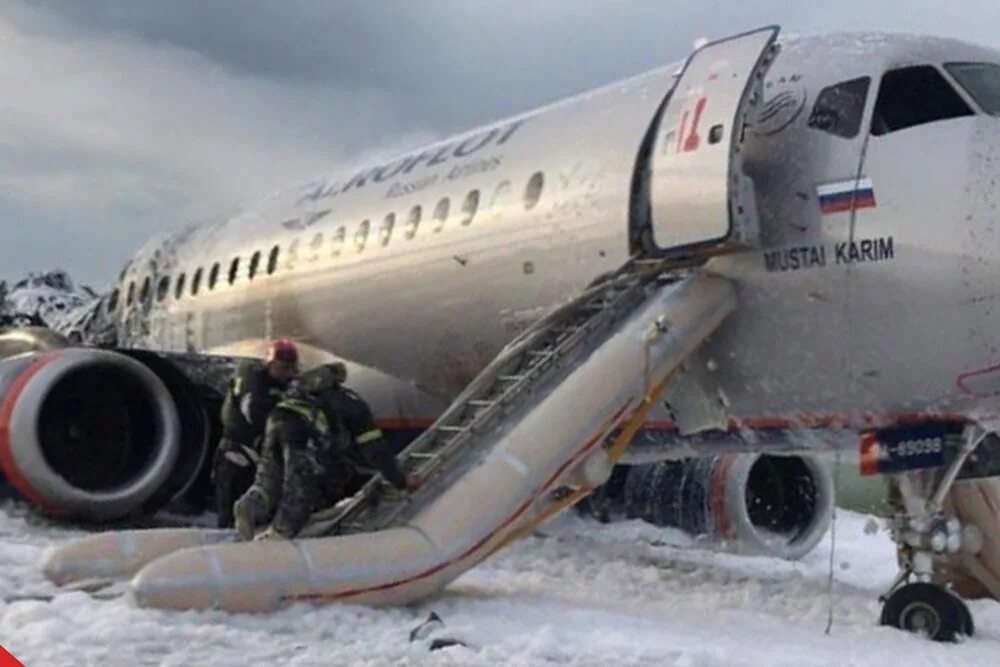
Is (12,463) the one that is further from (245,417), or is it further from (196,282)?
(196,282)

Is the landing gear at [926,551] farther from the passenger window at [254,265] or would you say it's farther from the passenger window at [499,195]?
the passenger window at [254,265]

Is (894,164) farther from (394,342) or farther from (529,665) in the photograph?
(394,342)

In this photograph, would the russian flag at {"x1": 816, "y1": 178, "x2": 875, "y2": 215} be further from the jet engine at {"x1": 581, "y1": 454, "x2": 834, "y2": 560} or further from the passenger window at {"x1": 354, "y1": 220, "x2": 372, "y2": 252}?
the jet engine at {"x1": 581, "y1": 454, "x2": 834, "y2": 560}

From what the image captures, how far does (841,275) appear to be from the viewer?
7469mm

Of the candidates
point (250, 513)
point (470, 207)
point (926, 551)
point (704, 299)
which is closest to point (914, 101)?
point (704, 299)

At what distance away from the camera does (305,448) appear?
23.7 feet

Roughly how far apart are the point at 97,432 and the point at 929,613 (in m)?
6.16

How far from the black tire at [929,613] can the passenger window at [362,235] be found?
535 centimetres

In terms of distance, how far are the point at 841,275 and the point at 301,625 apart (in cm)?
361

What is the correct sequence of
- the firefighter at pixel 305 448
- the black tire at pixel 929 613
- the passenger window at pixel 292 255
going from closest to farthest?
1. the firefighter at pixel 305 448
2. the black tire at pixel 929 613
3. the passenger window at pixel 292 255

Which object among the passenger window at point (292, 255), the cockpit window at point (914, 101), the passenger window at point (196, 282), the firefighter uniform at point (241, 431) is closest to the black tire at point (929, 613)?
the cockpit window at point (914, 101)

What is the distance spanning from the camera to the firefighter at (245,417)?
818cm

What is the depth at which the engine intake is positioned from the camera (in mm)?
9281

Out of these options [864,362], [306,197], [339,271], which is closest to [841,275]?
[864,362]
